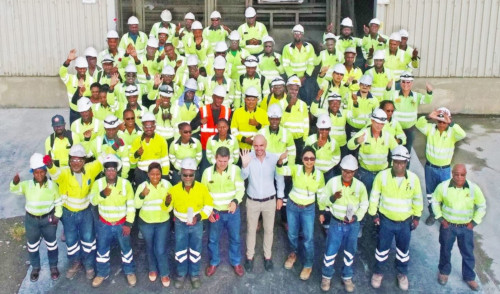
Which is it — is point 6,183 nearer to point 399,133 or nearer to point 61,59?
point 61,59

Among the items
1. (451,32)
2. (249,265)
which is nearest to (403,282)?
(249,265)

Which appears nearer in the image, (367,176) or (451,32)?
(367,176)

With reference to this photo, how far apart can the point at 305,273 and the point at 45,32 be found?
892 cm

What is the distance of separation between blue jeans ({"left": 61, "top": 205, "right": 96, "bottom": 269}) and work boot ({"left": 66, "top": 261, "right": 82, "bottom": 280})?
146 mm

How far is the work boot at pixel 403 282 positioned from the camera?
8.41 meters

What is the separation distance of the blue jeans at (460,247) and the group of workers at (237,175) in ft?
0.06

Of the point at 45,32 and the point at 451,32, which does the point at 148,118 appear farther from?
the point at 451,32

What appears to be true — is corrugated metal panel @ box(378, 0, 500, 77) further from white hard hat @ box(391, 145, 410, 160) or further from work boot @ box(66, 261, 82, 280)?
work boot @ box(66, 261, 82, 280)

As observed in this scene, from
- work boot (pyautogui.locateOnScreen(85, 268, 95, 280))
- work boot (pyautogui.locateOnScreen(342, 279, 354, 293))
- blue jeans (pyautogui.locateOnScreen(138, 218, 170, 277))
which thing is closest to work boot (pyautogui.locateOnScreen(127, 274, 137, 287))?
blue jeans (pyautogui.locateOnScreen(138, 218, 170, 277))

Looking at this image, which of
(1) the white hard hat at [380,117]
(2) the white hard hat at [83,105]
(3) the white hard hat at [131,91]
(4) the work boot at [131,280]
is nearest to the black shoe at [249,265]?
(4) the work boot at [131,280]

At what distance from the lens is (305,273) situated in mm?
8664

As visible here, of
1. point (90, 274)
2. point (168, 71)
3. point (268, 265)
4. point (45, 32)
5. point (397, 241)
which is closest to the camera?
point (397, 241)

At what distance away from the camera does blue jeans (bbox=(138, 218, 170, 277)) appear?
826 cm

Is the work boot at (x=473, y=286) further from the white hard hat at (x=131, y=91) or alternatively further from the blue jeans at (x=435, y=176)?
the white hard hat at (x=131, y=91)
